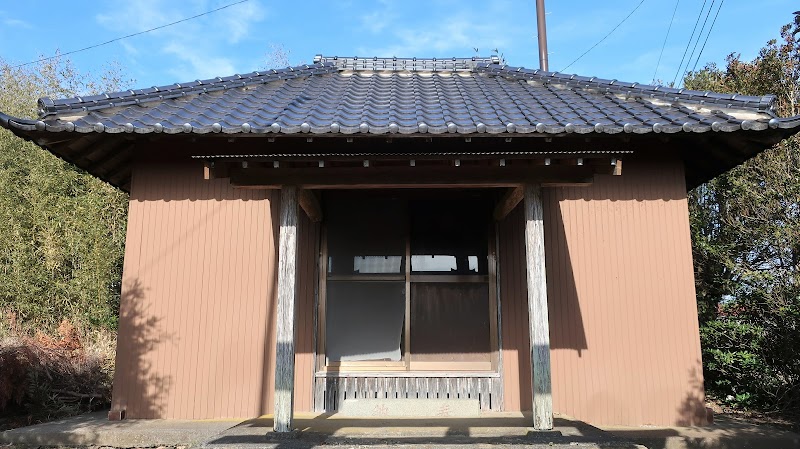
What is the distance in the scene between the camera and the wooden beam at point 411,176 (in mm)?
4234

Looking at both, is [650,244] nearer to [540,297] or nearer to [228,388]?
[540,297]

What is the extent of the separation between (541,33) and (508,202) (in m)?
7.42

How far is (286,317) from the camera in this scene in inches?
161

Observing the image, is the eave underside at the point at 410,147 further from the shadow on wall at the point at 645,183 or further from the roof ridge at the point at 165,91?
the roof ridge at the point at 165,91

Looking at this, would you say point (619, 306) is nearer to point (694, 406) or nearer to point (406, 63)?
point (694, 406)

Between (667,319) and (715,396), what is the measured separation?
2.89 metres

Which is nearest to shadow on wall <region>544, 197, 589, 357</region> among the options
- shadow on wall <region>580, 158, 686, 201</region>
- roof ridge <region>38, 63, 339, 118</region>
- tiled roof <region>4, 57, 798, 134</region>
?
shadow on wall <region>580, 158, 686, 201</region>

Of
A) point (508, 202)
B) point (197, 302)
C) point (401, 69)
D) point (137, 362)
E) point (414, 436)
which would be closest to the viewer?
point (414, 436)

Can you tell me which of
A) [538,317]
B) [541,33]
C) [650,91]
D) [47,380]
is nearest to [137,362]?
[47,380]

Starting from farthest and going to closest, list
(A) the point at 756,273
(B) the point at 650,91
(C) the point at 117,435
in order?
1. (A) the point at 756,273
2. (B) the point at 650,91
3. (C) the point at 117,435

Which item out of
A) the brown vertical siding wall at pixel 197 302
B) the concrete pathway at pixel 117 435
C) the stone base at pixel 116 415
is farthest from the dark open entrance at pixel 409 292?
the stone base at pixel 116 415

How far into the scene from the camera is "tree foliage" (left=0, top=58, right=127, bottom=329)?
9.38 m

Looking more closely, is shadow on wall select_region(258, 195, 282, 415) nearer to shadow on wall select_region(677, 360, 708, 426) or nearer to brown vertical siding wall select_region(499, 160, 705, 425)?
brown vertical siding wall select_region(499, 160, 705, 425)

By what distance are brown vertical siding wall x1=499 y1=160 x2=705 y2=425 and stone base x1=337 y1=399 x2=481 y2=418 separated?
1.49 feet
